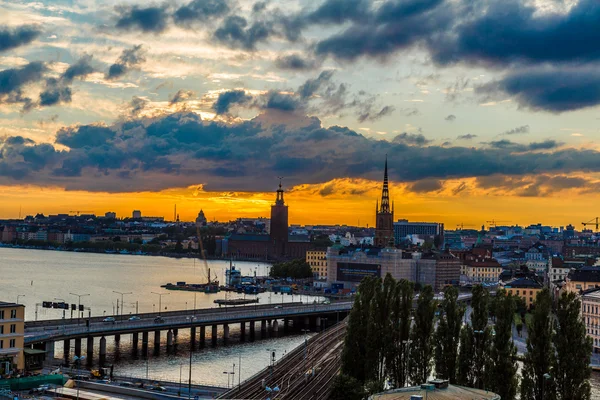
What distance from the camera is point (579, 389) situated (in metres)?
26.0

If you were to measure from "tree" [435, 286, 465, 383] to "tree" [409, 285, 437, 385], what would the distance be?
495mm

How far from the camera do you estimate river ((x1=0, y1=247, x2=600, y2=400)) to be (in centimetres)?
4350

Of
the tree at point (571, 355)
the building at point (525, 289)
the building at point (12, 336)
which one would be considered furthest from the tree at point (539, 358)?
the building at point (525, 289)

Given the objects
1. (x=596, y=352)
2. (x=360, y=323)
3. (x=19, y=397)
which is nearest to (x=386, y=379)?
(x=360, y=323)

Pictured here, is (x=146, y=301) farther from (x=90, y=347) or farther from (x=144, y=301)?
(x=90, y=347)

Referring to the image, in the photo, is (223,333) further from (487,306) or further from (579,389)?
(579,389)

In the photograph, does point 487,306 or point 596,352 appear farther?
point 596,352

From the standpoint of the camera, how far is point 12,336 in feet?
114

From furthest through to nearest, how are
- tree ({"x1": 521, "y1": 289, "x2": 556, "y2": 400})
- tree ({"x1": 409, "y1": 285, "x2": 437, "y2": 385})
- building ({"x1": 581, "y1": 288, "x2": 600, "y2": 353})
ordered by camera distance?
1. building ({"x1": 581, "y1": 288, "x2": 600, "y2": 353})
2. tree ({"x1": 409, "y1": 285, "x2": 437, "y2": 385})
3. tree ({"x1": 521, "y1": 289, "x2": 556, "y2": 400})

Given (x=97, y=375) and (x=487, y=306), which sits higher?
(x=487, y=306)

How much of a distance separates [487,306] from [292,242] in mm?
135737

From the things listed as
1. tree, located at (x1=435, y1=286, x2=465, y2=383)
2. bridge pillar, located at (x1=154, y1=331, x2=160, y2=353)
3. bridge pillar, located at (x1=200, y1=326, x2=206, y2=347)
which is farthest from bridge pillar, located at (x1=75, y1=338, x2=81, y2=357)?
tree, located at (x1=435, y1=286, x2=465, y2=383)

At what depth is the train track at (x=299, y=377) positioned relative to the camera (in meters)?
32.5

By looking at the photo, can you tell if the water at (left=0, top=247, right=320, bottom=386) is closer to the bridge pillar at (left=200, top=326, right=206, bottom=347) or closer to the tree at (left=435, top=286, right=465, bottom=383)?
the bridge pillar at (left=200, top=326, right=206, bottom=347)
